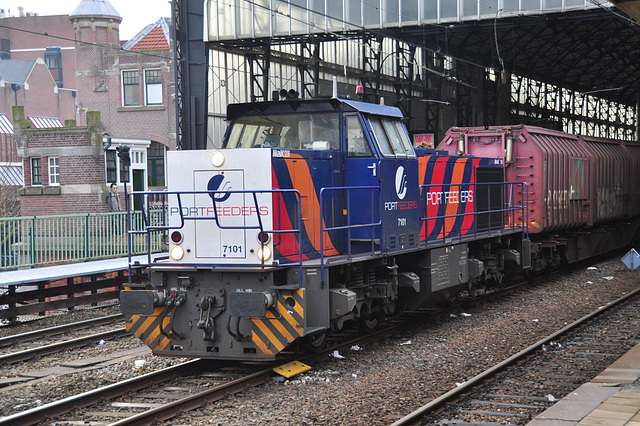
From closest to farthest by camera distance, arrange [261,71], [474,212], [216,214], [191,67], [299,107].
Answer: [216,214] → [299,107] → [474,212] → [191,67] → [261,71]

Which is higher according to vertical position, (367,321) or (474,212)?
(474,212)

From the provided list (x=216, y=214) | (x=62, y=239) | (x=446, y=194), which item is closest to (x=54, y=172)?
(x=62, y=239)

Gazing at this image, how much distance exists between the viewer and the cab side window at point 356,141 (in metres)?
9.65

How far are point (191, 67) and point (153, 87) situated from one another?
12.7m

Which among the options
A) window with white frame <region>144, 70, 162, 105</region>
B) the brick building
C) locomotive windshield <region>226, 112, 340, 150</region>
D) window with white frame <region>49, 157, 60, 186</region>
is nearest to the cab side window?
locomotive windshield <region>226, 112, 340, 150</region>

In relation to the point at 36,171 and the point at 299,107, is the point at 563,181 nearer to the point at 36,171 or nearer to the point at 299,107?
the point at 299,107

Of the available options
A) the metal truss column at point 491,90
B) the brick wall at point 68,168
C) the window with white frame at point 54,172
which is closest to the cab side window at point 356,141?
the brick wall at point 68,168

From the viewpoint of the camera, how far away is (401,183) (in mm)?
10477

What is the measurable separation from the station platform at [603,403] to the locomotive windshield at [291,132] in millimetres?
4334

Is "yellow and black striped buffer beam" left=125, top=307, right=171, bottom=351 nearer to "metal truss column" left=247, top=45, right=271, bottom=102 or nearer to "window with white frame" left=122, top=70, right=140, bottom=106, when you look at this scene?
"metal truss column" left=247, top=45, right=271, bottom=102

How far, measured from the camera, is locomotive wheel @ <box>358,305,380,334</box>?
10428 mm

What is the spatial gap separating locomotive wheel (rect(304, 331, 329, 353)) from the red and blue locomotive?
0.02m

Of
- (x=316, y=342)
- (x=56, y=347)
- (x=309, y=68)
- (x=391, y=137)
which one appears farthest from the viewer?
(x=309, y=68)

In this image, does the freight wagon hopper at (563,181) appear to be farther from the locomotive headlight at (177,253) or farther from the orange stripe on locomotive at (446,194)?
the locomotive headlight at (177,253)
